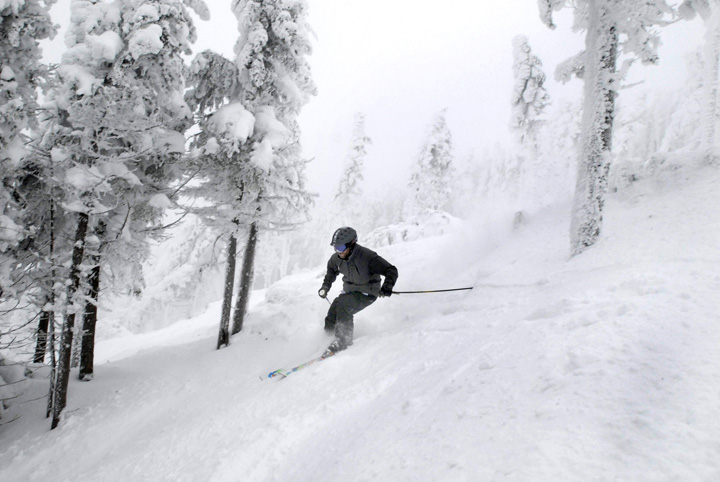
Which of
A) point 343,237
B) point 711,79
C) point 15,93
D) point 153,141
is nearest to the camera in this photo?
point 343,237

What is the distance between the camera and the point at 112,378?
9.23 m

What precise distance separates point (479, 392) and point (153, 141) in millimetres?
9893

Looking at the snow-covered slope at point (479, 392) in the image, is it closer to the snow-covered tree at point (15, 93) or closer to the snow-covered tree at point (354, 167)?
the snow-covered tree at point (15, 93)

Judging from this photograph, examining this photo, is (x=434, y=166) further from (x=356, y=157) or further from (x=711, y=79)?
(x=711, y=79)

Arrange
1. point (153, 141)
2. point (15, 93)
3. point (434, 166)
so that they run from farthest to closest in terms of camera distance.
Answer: point (434, 166), point (153, 141), point (15, 93)

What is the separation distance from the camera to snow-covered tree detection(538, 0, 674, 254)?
820 centimetres

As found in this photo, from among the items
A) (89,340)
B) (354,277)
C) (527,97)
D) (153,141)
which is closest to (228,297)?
(89,340)

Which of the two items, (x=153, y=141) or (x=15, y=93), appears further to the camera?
(x=153, y=141)

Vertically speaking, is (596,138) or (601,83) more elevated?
(601,83)

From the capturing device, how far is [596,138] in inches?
330

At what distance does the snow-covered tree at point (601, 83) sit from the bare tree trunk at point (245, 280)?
32.6 ft

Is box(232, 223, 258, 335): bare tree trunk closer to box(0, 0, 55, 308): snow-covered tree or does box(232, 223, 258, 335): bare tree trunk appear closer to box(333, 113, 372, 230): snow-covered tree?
box(0, 0, 55, 308): snow-covered tree

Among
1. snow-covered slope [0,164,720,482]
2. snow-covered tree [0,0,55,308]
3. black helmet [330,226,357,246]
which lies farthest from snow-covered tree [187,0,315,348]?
black helmet [330,226,357,246]

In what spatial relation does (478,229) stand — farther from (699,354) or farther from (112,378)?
(112,378)
